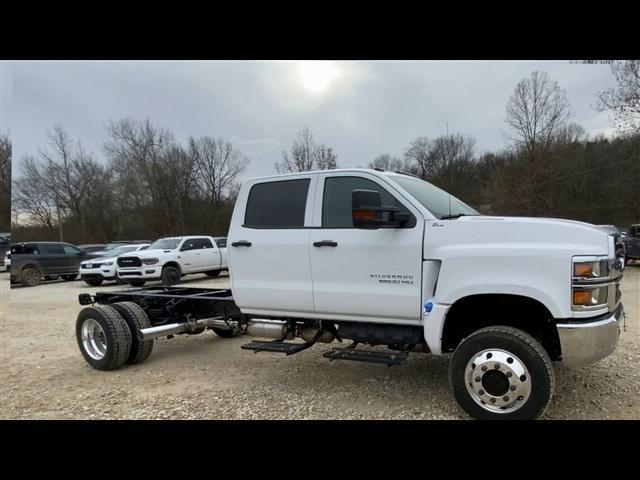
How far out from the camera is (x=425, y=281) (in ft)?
12.5

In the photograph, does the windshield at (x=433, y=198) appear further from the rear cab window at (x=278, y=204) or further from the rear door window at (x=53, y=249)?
the rear door window at (x=53, y=249)

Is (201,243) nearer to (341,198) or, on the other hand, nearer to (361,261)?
(341,198)

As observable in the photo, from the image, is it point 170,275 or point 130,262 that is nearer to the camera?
point 130,262

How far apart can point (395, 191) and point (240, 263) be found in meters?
1.82

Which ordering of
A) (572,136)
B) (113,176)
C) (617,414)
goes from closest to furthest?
(617,414) < (572,136) < (113,176)

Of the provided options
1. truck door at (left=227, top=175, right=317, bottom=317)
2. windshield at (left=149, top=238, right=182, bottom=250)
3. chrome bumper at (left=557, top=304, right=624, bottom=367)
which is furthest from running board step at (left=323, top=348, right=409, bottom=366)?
windshield at (left=149, top=238, right=182, bottom=250)

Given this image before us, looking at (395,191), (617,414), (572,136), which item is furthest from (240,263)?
(572,136)

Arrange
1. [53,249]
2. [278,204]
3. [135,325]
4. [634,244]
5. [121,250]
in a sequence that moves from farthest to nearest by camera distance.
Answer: [121,250]
[53,249]
[634,244]
[135,325]
[278,204]

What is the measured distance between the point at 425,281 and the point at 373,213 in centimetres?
74

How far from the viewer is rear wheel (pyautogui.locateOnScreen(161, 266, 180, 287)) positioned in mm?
15655

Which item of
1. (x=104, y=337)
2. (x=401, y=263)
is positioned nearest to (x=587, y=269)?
(x=401, y=263)

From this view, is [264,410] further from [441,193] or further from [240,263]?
[441,193]

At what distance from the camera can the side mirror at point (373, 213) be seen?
3719 millimetres
